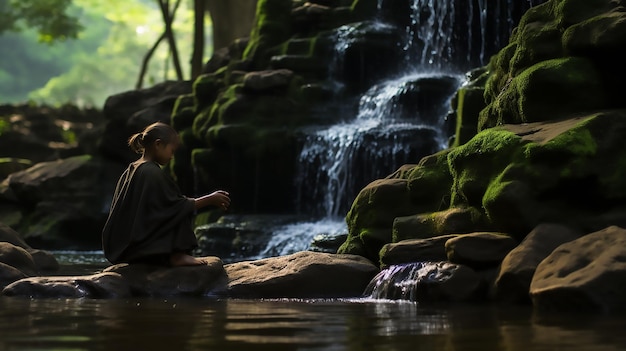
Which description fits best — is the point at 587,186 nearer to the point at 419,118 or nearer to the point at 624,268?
the point at 624,268

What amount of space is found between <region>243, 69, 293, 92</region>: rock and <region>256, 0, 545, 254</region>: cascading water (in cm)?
110

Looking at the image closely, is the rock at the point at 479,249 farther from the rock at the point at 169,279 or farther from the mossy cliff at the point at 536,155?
the rock at the point at 169,279

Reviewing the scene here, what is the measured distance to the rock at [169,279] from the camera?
26.2 ft

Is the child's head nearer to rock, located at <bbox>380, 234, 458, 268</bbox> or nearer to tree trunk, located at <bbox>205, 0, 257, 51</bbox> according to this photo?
rock, located at <bbox>380, 234, 458, 268</bbox>

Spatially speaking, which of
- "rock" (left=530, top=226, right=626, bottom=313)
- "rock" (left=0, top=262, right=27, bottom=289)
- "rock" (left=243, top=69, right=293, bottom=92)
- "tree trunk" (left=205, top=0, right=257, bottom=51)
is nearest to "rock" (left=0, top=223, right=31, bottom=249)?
"rock" (left=0, top=262, right=27, bottom=289)

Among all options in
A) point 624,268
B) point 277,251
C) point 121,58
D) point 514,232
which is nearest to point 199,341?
point 624,268

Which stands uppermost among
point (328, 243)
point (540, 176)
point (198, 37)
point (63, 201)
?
point (198, 37)

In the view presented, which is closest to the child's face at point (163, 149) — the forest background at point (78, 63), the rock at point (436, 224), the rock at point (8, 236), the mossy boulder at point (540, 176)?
the rock at point (436, 224)

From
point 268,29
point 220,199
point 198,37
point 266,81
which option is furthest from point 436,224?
point 198,37

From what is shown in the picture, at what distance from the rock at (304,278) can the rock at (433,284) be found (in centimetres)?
44

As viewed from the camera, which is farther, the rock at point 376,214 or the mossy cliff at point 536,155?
the rock at point 376,214

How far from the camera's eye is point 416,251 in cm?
821

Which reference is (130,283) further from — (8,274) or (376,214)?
(376,214)

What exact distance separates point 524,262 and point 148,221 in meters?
3.23
